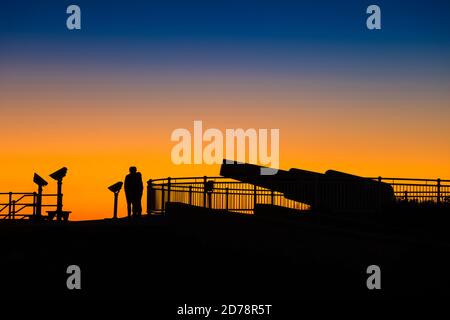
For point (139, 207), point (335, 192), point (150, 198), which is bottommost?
point (139, 207)

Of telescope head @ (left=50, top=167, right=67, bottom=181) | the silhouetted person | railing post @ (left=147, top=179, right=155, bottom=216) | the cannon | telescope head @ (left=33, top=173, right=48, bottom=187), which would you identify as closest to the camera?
the cannon

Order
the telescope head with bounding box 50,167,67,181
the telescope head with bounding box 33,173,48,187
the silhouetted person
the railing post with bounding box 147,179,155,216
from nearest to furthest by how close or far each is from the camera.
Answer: the silhouetted person → the railing post with bounding box 147,179,155,216 → the telescope head with bounding box 50,167,67,181 → the telescope head with bounding box 33,173,48,187

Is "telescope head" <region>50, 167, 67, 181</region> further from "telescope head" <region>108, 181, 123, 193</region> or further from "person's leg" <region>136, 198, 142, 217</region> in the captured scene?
"person's leg" <region>136, 198, 142, 217</region>

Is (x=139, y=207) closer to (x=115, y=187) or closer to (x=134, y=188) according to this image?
(x=134, y=188)

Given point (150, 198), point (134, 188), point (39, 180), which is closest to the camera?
point (134, 188)

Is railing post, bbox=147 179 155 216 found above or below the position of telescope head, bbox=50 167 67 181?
below

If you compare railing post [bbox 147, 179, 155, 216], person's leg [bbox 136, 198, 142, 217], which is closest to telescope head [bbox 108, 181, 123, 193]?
railing post [bbox 147, 179, 155, 216]

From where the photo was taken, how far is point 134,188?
24.9 metres

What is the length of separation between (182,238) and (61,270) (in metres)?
4.15

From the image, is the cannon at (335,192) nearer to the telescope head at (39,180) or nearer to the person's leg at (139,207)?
the person's leg at (139,207)

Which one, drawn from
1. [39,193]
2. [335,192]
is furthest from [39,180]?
[335,192]

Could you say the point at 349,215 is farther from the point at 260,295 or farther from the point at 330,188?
the point at 260,295

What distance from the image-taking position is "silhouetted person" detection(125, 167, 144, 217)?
24.8 meters

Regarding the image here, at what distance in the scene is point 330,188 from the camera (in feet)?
77.9
